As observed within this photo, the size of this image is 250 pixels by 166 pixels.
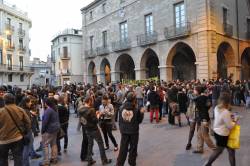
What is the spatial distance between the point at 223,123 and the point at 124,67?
92.4 feet

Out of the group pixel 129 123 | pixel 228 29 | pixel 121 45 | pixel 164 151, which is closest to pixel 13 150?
pixel 129 123

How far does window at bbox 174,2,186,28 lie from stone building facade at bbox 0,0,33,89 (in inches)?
1122

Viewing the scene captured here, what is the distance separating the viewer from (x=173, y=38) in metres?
24.1

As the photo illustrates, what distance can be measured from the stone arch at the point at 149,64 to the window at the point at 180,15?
4.14 m

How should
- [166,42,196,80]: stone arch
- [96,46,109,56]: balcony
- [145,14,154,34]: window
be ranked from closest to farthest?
[166,42,196,80]: stone arch
[145,14,154,34]: window
[96,46,109,56]: balcony

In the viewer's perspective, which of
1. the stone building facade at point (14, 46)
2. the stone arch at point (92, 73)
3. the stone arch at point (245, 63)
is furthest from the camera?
the stone building facade at point (14, 46)

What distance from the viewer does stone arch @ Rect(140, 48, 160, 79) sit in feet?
93.5

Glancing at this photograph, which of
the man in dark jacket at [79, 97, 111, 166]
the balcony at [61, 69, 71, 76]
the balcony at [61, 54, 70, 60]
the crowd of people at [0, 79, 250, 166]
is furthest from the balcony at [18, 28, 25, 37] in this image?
the man in dark jacket at [79, 97, 111, 166]

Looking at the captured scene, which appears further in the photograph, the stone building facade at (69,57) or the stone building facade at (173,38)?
the stone building facade at (69,57)

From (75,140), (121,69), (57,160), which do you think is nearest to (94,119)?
(57,160)

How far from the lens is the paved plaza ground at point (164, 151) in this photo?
719 centimetres

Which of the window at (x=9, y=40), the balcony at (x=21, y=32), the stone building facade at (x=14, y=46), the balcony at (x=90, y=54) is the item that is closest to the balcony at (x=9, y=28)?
the stone building facade at (x=14, y=46)

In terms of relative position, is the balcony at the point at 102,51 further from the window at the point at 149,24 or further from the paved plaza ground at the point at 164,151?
the paved plaza ground at the point at 164,151

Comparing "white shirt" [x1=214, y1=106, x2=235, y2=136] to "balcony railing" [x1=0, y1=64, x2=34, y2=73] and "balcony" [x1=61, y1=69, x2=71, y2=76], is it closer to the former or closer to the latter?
"balcony railing" [x1=0, y1=64, x2=34, y2=73]
